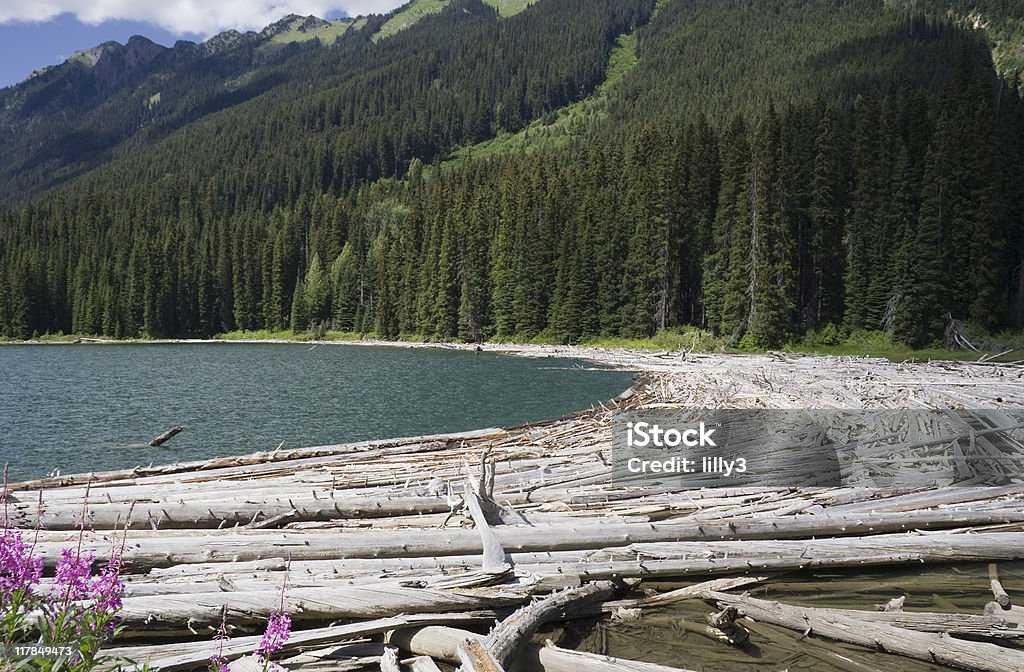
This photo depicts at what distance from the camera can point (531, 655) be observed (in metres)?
7.19

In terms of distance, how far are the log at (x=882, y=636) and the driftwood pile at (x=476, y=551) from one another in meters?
0.02

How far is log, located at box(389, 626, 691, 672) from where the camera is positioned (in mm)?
6695

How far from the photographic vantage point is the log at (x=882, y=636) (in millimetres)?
7277

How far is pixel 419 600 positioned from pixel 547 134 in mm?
197285

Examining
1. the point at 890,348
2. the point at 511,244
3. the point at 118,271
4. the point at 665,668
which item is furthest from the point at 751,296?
the point at 118,271

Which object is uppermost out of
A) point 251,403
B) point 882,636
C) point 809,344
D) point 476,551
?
point 809,344

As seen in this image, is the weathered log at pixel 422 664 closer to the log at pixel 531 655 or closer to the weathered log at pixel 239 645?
the log at pixel 531 655

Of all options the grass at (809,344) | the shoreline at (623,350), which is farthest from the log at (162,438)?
the grass at (809,344)

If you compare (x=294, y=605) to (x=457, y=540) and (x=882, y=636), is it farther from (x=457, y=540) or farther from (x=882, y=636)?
(x=882, y=636)

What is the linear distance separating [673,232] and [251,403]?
1853 inches

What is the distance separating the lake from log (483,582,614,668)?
51.8 ft

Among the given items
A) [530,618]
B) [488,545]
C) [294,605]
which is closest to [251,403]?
[488,545]

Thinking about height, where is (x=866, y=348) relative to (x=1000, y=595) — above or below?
above

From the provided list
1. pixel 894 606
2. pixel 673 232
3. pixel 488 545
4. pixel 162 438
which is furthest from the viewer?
pixel 673 232
